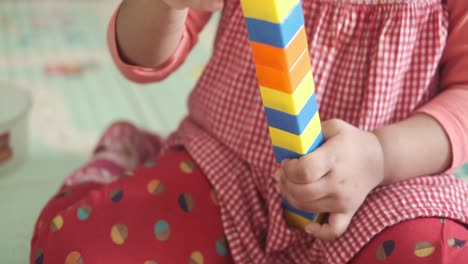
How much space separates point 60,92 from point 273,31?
65 cm

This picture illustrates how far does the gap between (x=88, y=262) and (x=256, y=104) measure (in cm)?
23

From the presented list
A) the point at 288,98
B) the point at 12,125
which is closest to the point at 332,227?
the point at 288,98

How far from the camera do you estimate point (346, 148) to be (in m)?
0.54

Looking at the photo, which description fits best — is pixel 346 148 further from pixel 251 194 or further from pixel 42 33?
pixel 42 33

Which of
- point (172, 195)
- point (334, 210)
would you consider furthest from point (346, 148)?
point (172, 195)

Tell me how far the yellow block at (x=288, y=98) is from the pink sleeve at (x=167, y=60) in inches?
7.9

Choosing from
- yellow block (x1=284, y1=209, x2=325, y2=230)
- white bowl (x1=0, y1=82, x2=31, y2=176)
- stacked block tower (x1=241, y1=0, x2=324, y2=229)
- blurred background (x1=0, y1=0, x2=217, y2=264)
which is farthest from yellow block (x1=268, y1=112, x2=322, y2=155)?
white bowl (x1=0, y1=82, x2=31, y2=176)

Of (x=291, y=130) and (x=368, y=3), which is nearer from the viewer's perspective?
(x=291, y=130)

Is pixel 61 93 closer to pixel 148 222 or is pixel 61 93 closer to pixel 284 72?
pixel 148 222

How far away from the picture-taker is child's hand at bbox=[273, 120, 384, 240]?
0.52 metres

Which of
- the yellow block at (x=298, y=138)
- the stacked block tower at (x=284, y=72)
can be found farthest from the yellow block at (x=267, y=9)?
the yellow block at (x=298, y=138)

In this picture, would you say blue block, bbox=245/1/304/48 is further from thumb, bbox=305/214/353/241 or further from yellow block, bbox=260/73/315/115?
thumb, bbox=305/214/353/241

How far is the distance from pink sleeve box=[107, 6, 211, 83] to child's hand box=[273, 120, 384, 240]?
6.9 inches

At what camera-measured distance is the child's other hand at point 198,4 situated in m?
0.50
